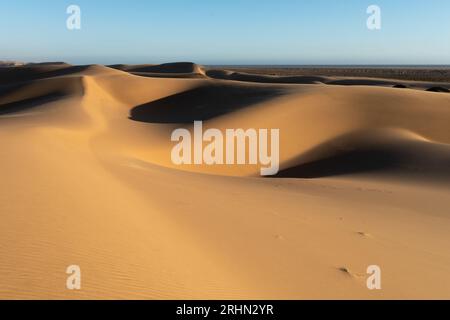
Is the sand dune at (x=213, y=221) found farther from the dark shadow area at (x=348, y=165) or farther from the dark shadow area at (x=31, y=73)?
the dark shadow area at (x=31, y=73)

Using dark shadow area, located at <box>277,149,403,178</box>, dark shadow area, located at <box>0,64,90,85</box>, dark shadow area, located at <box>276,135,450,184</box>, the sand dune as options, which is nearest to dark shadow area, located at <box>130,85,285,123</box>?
the sand dune

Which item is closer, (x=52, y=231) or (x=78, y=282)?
(x=78, y=282)

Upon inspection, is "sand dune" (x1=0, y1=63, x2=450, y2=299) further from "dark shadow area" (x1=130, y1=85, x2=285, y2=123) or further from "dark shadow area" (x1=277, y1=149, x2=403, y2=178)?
"dark shadow area" (x1=130, y1=85, x2=285, y2=123)

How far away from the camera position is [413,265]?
504 centimetres

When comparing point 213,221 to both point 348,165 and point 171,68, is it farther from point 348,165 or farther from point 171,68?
point 171,68

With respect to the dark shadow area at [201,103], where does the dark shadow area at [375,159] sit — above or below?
below

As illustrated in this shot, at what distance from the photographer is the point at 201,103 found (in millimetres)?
24141

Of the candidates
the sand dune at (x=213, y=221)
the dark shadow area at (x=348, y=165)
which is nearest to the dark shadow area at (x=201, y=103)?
the sand dune at (x=213, y=221)

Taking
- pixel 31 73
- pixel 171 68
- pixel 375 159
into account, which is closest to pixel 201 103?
pixel 375 159

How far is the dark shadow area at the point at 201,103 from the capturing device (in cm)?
2094

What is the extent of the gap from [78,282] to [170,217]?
2.35m

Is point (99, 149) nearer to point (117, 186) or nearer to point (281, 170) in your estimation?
point (117, 186)

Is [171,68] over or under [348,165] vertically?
over
